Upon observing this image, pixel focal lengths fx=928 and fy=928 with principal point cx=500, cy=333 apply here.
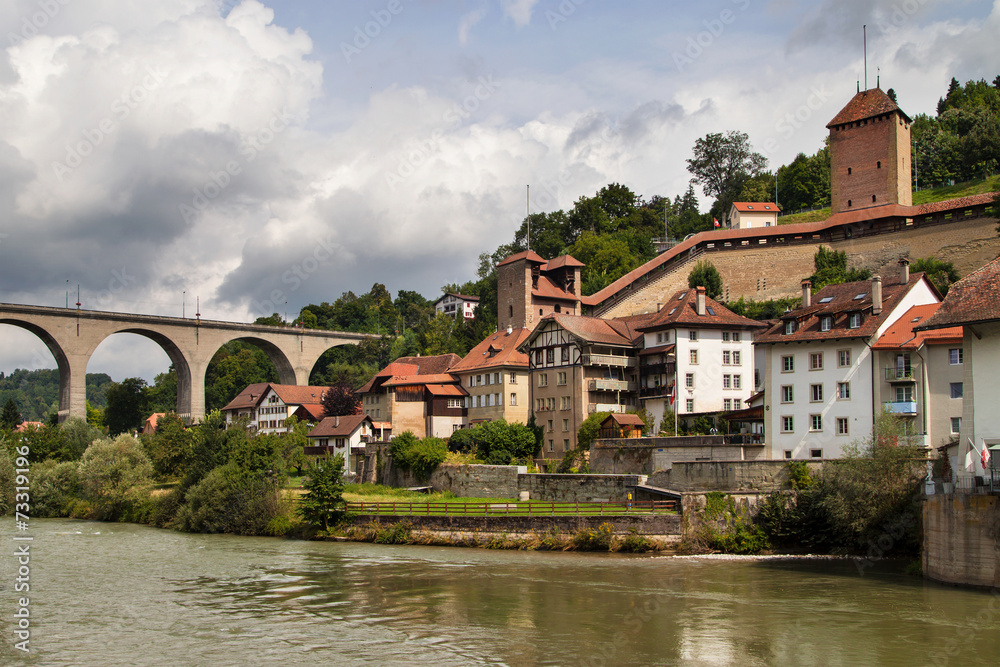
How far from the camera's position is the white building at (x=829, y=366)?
119ft

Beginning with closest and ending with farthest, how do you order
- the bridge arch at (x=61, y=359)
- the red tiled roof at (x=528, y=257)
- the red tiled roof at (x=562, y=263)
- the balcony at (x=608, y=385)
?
the balcony at (x=608, y=385) < the red tiled roof at (x=528, y=257) < the red tiled roof at (x=562, y=263) < the bridge arch at (x=61, y=359)

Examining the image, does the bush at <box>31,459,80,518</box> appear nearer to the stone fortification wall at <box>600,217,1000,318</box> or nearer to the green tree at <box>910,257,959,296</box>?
the stone fortification wall at <box>600,217,1000,318</box>

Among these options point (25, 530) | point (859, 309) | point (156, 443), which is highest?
point (859, 309)

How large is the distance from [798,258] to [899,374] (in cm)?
3556

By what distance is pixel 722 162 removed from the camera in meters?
106

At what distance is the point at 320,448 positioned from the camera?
60.6 meters

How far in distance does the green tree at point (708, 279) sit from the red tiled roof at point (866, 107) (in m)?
16.6

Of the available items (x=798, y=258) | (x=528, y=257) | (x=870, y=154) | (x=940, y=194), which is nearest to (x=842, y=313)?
(x=798, y=258)

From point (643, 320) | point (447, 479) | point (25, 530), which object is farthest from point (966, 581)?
point (25, 530)

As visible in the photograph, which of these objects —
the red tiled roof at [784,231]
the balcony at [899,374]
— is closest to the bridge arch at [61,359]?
the red tiled roof at [784,231]

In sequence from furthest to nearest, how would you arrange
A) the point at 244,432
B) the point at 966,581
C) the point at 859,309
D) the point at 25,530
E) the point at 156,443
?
the point at 156,443 < the point at 244,432 < the point at 25,530 < the point at 859,309 < the point at 966,581

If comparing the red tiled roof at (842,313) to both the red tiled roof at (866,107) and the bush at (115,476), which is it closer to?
the bush at (115,476)

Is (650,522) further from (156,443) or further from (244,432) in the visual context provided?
(156,443)

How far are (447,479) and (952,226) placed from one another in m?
38.3
